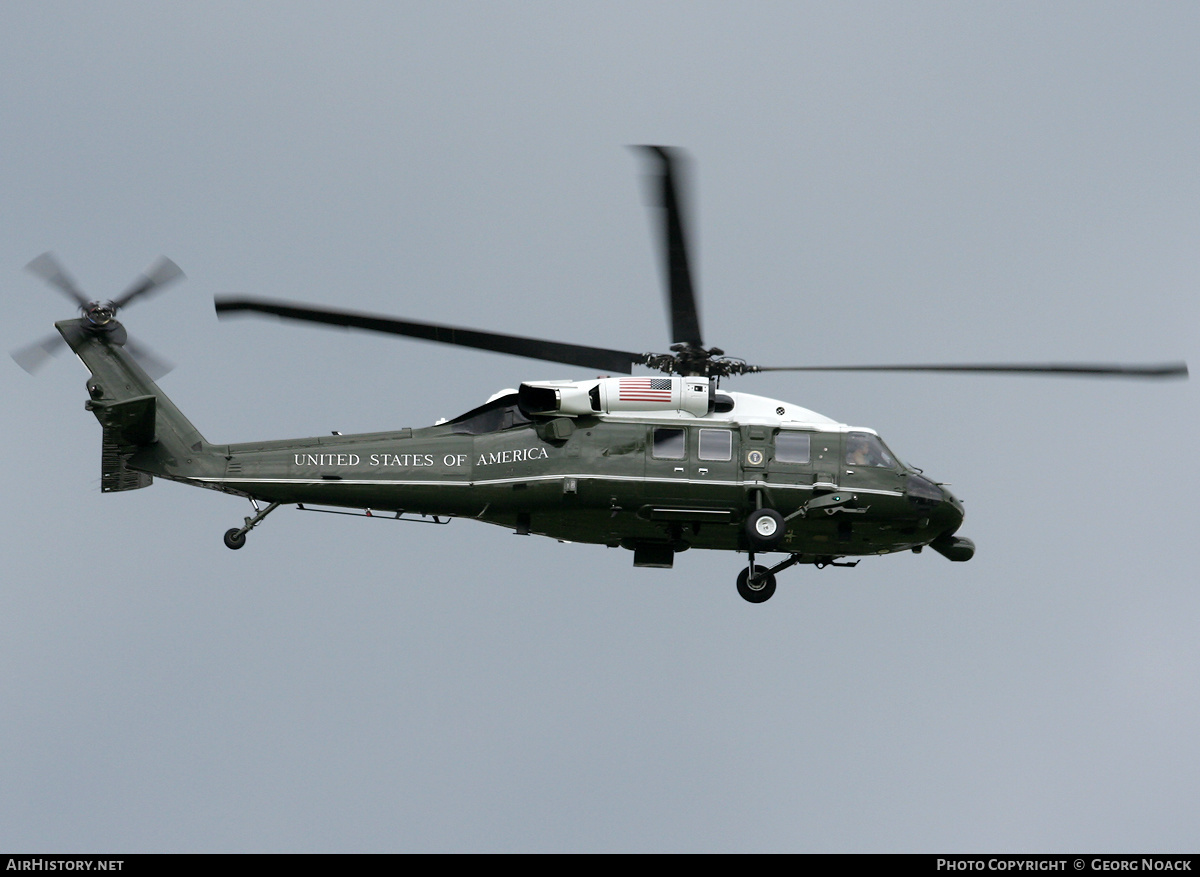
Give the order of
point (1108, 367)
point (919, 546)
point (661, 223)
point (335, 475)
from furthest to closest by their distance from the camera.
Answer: point (919, 546) → point (335, 475) → point (1108, 367) → point (661, 223)

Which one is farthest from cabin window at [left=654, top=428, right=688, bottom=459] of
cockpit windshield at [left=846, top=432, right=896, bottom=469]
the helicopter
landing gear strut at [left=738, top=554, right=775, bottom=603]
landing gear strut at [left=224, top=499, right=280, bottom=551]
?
landing gear strut at [left=224, top=499, right=280, bottom=551]

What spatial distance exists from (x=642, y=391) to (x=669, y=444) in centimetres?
101

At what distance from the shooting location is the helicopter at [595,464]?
2400 cm

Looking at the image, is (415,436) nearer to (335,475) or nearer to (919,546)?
(335,475)

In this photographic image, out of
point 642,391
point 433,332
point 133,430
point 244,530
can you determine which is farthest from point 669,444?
point 133,430

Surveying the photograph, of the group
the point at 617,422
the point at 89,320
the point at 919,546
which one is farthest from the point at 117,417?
the point at 919,546

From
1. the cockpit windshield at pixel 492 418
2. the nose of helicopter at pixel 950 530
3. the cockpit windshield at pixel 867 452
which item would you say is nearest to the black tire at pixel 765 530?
the cockpit windshield at pixel 867 452

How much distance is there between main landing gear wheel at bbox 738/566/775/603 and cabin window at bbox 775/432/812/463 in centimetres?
215

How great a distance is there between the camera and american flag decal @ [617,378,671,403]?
2436 cm

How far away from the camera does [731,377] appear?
24.5m

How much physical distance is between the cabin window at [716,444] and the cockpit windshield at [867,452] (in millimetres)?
2068

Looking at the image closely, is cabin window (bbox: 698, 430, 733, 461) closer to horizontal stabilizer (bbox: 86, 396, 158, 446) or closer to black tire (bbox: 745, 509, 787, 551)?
black tire (bbox: 745, 509, 787, 551)

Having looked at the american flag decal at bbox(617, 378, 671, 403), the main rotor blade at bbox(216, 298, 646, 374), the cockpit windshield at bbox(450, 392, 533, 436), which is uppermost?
the main rotor blade at bbox(216, 298, 646, 374)
